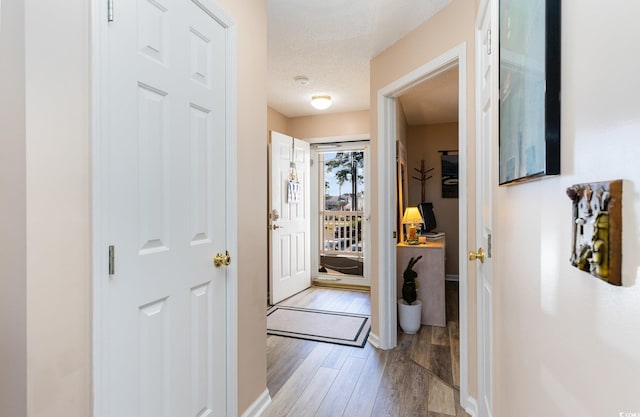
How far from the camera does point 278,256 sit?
13.5 ft

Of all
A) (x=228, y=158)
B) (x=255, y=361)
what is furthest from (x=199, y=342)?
(x=228, y=158)

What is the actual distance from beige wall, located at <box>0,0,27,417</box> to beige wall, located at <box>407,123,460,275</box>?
16.7ft

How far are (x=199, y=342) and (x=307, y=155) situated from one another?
363cm

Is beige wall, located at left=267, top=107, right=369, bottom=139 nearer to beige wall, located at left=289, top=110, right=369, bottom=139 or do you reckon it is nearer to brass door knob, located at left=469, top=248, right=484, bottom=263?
beige wall, located at left=289, top=110, right=369, bottom=139

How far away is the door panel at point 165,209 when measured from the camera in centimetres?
107

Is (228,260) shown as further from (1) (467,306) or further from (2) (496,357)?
(1) (467,306)

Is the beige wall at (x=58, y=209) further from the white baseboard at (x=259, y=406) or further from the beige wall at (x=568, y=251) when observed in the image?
the beige wall at (x=568, y=251)

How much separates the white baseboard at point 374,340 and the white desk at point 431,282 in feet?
2.49

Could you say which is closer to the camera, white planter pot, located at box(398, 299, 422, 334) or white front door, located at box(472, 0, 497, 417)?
white front door, located at box(472, 0, 497, 417)

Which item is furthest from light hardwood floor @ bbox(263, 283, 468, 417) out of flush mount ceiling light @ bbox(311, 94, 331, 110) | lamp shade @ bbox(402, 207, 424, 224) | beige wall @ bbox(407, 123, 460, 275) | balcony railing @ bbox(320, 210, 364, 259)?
flush mount ceiling light @ bbox(311, 94, 331, 110)

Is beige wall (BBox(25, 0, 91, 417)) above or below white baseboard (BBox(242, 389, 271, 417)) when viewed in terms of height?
above

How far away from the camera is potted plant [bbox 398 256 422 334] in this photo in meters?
3.10

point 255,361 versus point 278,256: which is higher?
point 278,256

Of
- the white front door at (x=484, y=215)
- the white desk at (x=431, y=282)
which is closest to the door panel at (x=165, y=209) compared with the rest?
the white front door at (x=484, y=215)
